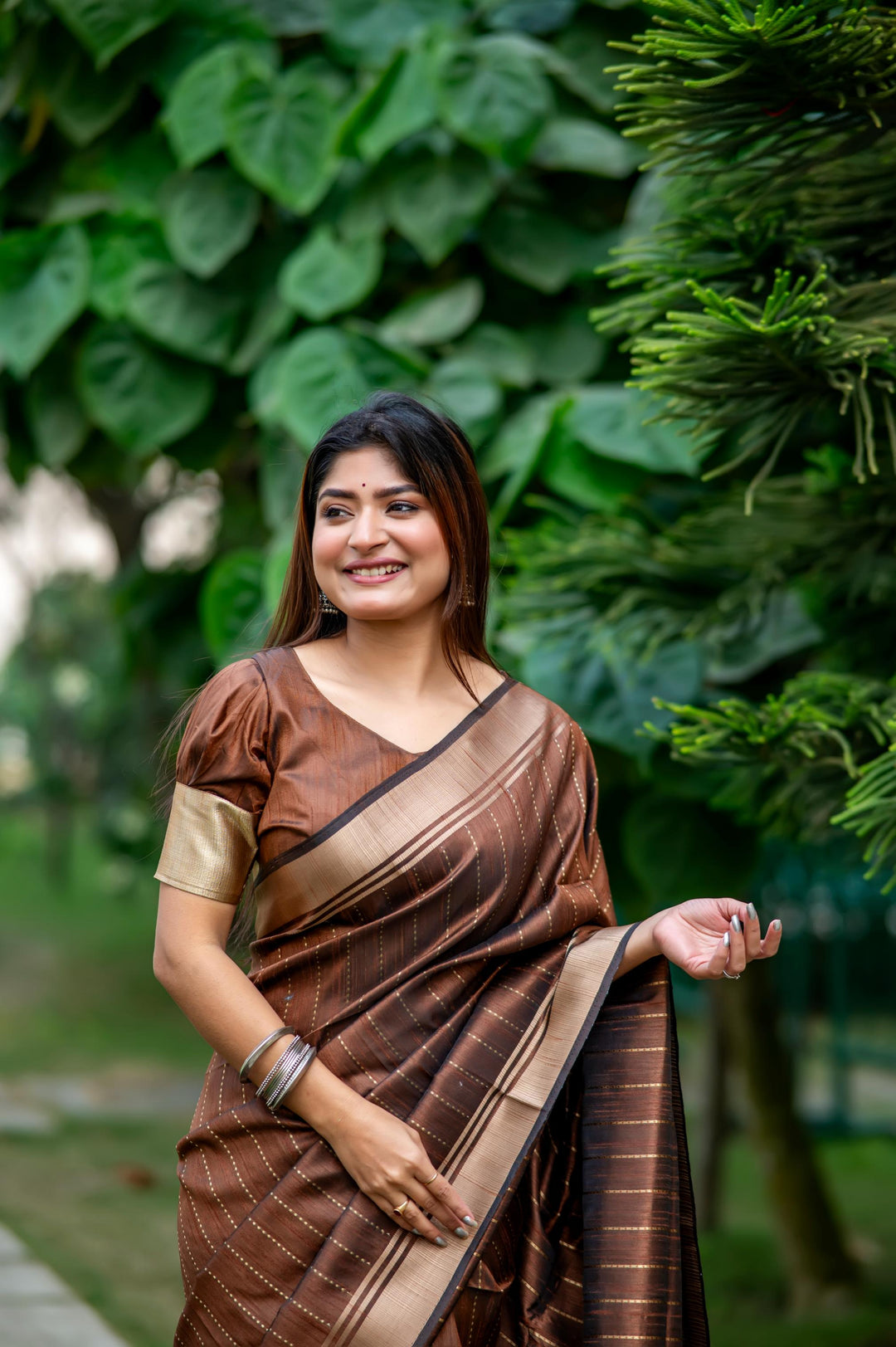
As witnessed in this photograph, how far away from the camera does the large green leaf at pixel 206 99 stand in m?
3.10

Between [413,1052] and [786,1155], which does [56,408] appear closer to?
[413,1052]

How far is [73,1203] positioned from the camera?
5.11 metres

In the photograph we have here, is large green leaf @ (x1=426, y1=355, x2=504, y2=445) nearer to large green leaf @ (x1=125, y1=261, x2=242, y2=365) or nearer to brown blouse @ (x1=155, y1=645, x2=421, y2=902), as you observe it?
large green leaf @ (x1=125, y1=261, x2=242, y2=365)

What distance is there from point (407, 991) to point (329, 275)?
1.95m

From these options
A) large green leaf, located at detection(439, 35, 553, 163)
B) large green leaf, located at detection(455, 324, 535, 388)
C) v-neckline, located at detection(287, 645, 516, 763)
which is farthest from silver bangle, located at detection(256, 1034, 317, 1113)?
large green leaf, located at detection(439, 35, 553, 163)

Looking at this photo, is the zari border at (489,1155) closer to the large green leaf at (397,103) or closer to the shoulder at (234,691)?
the shoulder at (234,691)

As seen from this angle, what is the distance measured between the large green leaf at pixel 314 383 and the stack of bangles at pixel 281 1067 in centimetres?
153

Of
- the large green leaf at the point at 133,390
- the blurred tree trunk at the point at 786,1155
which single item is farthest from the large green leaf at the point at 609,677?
the blurred tree trunk at the point at 786,1155

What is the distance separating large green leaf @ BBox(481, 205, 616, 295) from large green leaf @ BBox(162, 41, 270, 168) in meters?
0.61

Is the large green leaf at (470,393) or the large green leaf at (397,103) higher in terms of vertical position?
the large green leaf at (397,103)

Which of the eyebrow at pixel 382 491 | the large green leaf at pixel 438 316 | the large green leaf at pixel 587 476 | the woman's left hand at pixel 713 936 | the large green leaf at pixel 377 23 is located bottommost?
the woman's left hand at pixel 713 936

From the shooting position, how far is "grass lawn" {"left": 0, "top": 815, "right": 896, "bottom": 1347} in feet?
13.8

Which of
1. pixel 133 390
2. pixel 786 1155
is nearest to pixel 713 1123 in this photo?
pixel 786 1155

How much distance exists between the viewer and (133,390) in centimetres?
332
